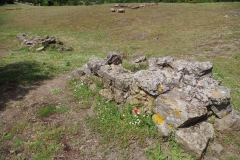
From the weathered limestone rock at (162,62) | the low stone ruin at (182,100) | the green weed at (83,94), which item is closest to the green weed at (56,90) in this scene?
the green weed at (83,94)

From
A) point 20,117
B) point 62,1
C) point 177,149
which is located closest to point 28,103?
point 20,117

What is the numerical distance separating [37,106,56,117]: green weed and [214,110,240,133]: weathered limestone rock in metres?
7.38

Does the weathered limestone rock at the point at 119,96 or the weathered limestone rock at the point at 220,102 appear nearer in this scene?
the weathered limestone rock at the point at 220,102

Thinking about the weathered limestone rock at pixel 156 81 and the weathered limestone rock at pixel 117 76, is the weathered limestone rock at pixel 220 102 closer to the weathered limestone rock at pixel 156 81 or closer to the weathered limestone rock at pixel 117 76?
the weathered limestone rock at pixel 156 81

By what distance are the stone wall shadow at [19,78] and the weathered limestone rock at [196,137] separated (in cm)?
843

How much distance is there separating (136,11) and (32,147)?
35067 millimetres

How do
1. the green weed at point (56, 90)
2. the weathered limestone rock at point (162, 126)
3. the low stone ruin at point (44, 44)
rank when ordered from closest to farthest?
the weathered limestone rock at point (162, 126) → the green weed at point (56, 90) → the low stone ruin at point (44, 44)

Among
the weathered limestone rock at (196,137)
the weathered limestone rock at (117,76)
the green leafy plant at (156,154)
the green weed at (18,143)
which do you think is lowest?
the green weed at (18,143)

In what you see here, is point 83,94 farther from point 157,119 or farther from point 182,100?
point 182,100

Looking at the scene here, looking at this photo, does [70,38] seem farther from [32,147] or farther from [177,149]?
[177,149]

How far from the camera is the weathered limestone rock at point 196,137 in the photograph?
6102mm

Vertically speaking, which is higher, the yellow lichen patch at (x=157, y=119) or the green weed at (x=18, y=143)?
the yellow lichen patch at (x=157, y=119)

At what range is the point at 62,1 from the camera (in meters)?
56.5

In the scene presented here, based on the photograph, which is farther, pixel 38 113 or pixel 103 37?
pixel 103 37
